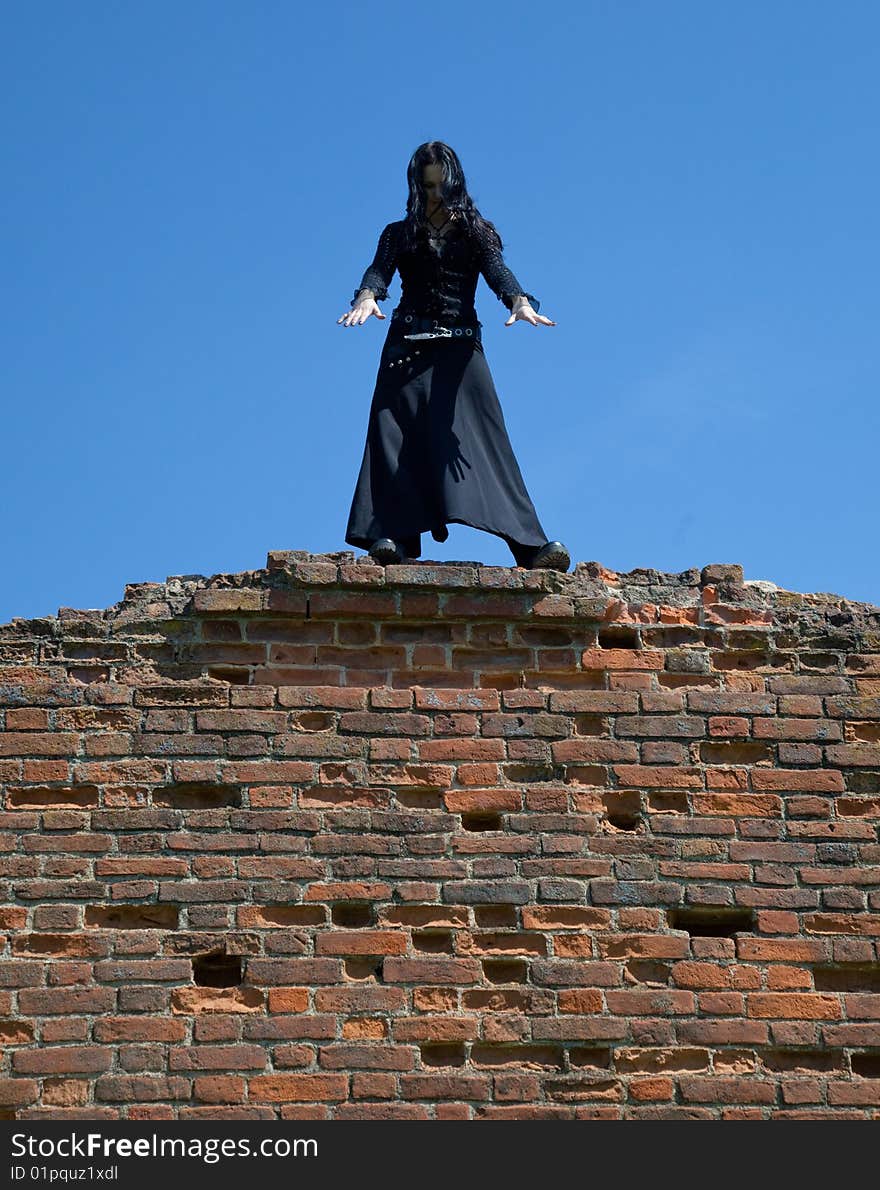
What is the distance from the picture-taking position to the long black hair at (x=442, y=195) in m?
7.80

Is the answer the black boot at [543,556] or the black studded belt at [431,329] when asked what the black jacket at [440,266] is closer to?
the black studded belt at [431,329]

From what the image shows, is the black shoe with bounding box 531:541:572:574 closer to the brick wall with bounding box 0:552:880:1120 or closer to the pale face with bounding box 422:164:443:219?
the brick wall with bounding box 0:552:880:1120

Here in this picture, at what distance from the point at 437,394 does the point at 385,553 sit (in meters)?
0.81

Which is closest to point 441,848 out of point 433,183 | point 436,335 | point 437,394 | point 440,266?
point 437,394

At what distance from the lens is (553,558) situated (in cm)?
737

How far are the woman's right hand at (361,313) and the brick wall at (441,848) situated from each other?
1025 mm

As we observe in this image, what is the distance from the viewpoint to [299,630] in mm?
7090

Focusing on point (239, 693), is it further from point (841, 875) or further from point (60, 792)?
point (841, 875)

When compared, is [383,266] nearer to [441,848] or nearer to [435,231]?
[435,231]

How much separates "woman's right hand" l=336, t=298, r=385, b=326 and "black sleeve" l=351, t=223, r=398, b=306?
5 centimetres

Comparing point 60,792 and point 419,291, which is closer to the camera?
point 60,792

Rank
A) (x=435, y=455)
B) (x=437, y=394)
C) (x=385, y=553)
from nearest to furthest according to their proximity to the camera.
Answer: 1. (x=385, y=553)
2. (x=435, y=455)
3. (x=437, y=394)
